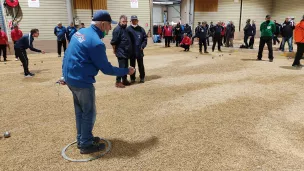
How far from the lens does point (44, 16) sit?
1638 cm

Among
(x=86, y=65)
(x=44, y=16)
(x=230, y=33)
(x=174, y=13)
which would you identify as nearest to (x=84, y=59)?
(x=86, y=65)

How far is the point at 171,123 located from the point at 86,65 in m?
2.20

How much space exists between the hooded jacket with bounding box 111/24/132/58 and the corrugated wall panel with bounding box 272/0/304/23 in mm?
23002

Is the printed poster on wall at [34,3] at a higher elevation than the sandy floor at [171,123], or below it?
higher

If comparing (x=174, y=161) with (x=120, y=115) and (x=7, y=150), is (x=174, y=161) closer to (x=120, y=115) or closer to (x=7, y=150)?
(x=120, y=115)

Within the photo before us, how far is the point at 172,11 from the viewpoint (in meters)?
34.2

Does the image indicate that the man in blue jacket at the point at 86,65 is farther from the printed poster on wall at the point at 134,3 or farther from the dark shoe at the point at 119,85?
the printed poster on wall at the point at 134,3

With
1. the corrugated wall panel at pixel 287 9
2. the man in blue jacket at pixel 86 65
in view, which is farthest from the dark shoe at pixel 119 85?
the corrugated wall panel at pixel 287 9

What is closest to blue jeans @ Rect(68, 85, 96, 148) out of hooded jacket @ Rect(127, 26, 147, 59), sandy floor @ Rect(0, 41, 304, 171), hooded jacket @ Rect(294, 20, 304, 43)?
sandy floor @ Rect(0, 41, 304, 171)

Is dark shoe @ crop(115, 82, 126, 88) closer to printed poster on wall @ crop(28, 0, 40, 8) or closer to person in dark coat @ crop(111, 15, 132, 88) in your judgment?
person in dark coat @ crop(111, 15, 132, 88)

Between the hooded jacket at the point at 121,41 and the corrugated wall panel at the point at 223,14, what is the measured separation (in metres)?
17.1

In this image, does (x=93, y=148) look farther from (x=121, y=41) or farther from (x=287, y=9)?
(x=287, y=9)

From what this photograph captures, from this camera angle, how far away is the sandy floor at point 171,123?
3.37m

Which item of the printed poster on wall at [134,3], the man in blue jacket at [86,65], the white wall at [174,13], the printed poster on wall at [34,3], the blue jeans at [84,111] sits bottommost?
the blue jeans at [84,111]
